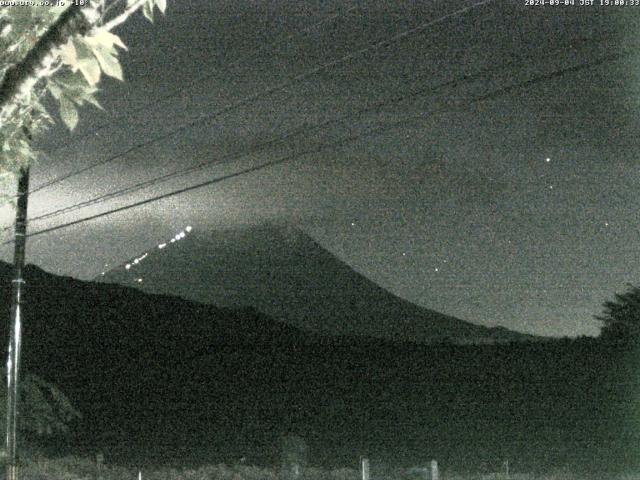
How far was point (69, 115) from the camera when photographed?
3672 millimetres

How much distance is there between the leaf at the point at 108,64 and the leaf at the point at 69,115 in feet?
0.88

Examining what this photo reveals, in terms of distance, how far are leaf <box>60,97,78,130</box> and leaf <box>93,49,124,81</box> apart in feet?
0.88

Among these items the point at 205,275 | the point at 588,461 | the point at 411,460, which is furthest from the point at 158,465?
the point at 205,275

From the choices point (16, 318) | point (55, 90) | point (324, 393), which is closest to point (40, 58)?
point (55, 90)

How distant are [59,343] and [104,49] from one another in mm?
72280

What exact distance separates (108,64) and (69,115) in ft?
0.97

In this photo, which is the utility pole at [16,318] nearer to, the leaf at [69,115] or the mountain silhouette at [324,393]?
the leaf at [69,115]

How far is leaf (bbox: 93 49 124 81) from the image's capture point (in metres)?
3.46

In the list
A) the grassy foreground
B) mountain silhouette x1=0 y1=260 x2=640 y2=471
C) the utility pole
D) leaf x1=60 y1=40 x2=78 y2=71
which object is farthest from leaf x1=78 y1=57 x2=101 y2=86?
mountain silhouette x1=0 y1=260 x2=640 y2=471

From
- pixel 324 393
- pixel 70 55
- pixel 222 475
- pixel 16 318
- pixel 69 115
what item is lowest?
pixel 222 475

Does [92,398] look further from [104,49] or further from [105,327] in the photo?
[104,49]

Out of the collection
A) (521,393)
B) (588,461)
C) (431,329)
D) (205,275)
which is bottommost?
(588,461)

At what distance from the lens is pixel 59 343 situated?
73.2 m

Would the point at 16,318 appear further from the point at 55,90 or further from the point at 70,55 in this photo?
the point at 70,55
